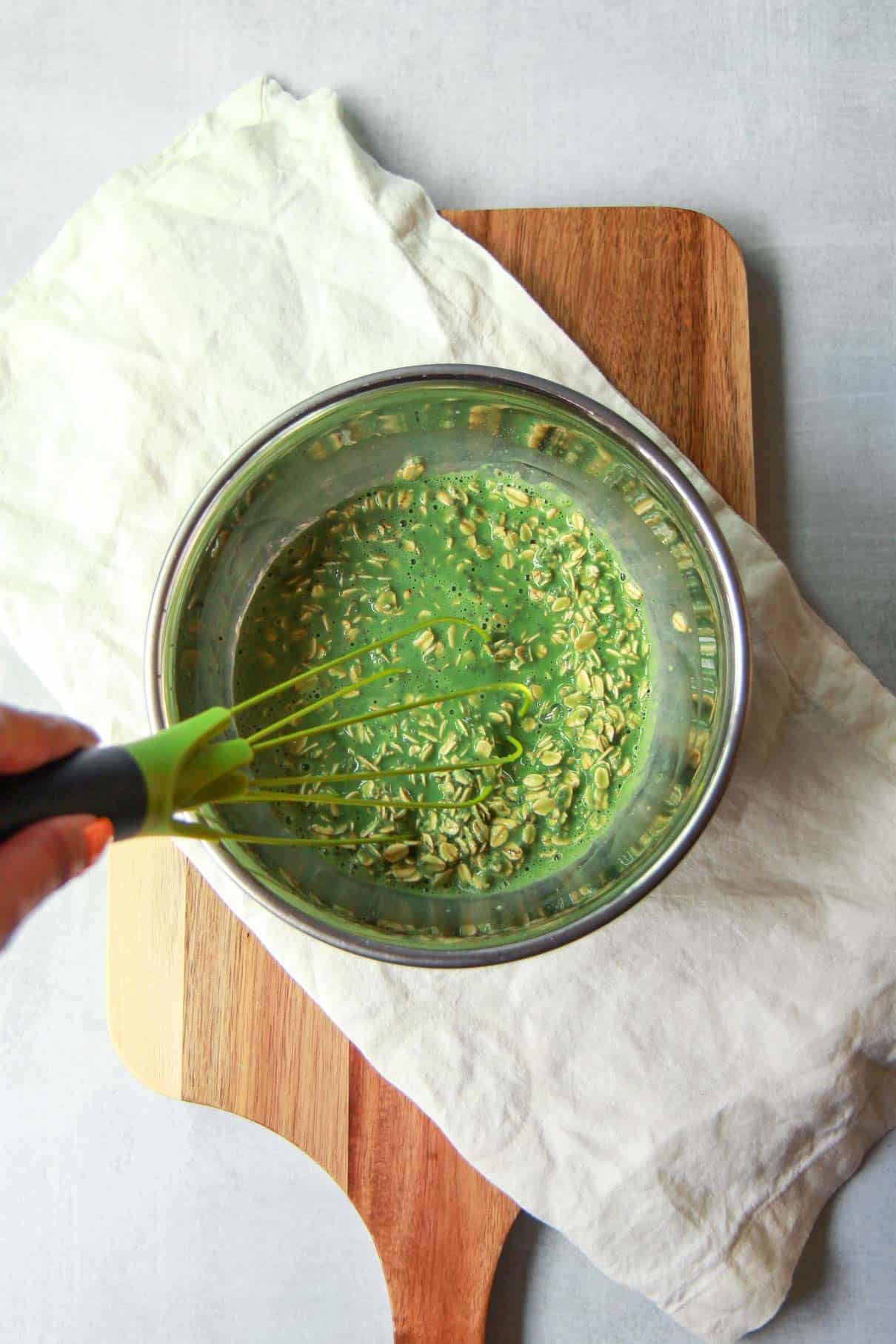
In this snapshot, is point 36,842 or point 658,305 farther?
point 658,305

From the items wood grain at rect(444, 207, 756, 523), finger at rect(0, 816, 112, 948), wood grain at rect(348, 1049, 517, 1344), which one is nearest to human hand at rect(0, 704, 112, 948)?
finger at rect(0, 816, 112, 948)

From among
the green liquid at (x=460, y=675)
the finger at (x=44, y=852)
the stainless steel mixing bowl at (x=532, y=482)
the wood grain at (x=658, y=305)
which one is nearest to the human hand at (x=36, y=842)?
the finger at (x=44, y=852)

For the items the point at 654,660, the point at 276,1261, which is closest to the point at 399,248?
the point at 654,660

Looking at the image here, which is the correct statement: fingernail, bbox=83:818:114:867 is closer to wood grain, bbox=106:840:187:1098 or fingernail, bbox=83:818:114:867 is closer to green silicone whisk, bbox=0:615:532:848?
green silicone whisk, bbox=0:615:532:848

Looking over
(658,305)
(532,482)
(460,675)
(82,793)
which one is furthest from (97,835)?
(658,305)

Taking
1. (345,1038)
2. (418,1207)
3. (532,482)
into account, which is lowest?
(418,1207)

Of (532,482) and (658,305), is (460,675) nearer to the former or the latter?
(532,482)

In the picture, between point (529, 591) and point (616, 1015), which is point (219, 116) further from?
point (616, 1015)
